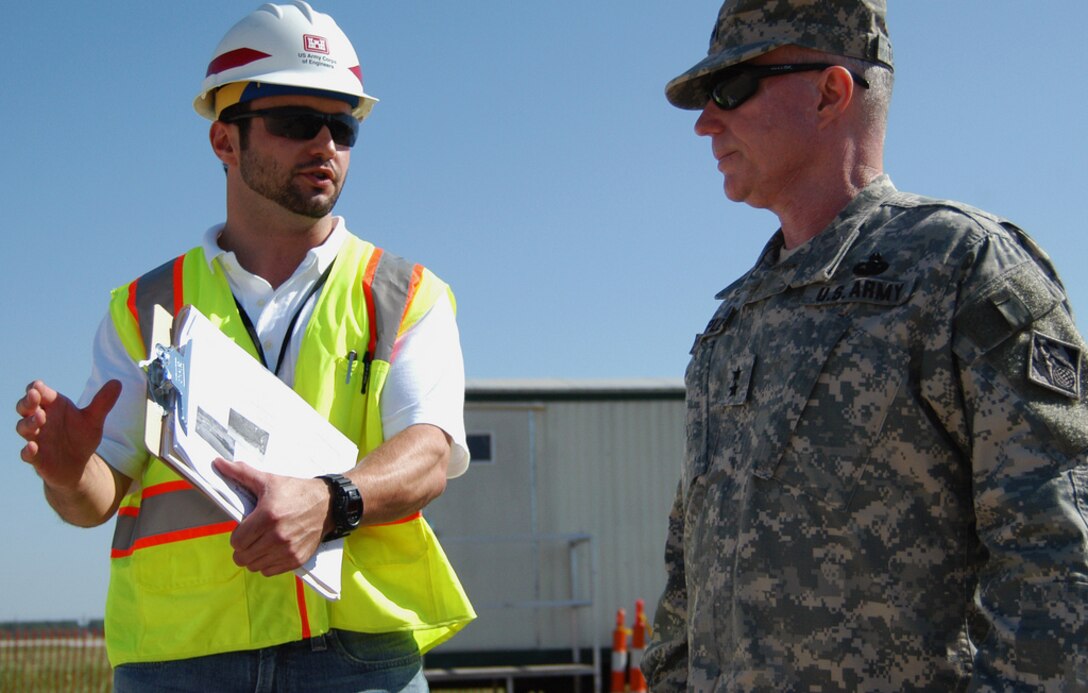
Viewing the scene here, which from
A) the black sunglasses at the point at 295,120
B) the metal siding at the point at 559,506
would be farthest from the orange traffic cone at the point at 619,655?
the black sunglasses at the point at 295,120

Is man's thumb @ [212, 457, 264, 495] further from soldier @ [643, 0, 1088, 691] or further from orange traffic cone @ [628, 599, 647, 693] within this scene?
orange traffic cone @ [628, 599, 647, 693]

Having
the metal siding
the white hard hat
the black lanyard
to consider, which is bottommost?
the metal siding

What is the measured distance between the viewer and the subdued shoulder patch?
7.33ft

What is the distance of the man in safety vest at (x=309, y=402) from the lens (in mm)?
3004

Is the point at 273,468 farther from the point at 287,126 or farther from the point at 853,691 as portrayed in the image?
the point at 853,691

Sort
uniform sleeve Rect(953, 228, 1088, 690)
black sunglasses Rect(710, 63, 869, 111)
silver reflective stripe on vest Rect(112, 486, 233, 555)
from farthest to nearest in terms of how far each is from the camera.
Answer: silver reflective stripe on vest Rect(112, 486, 233, 555) < black sunglasses Rect(710, 63, 869, 111) < uniform sleeve Rect(953, 228, 1088, 690)

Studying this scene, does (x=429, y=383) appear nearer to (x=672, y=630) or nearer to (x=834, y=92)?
(x=672, y=630)

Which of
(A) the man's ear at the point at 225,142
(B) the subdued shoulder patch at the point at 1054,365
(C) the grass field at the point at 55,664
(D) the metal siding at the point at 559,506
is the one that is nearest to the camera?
(B) the subdued shoulder patch at the point at 1054,365

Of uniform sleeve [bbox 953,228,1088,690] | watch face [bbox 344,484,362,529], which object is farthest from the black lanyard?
uniform sleeve [bbox 953,228,1088,690]

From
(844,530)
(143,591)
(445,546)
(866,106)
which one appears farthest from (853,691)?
A: (445,546)

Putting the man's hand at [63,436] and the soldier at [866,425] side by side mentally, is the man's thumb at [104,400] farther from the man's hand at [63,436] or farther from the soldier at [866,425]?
the soldier at [866,425]

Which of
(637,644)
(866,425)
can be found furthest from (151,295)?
(637,644)

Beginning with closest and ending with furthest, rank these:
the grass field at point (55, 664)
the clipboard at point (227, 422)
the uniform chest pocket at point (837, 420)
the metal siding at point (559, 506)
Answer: the uniform chest pocket at point (837, 420), the clipboard at point (227, 422), the metal siding at point (559, 506), the grass field at point (55, 664)

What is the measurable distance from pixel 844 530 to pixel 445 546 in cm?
1317
